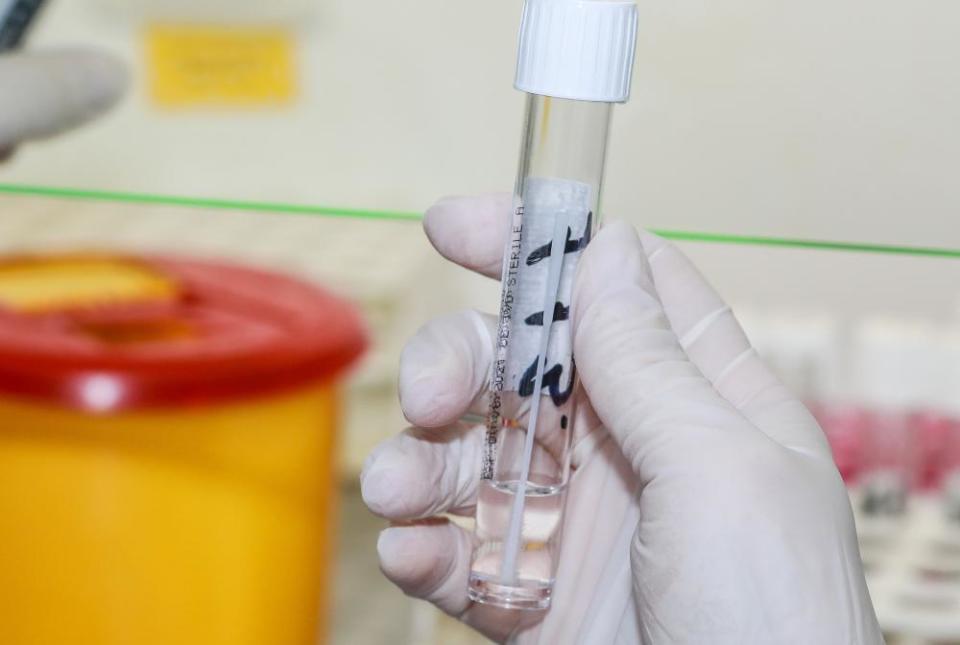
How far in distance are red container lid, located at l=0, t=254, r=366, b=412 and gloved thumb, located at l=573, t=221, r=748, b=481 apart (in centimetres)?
40

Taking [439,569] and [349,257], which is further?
[349,257]

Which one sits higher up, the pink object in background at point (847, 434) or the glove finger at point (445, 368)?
the glove finger at point (445, 368)

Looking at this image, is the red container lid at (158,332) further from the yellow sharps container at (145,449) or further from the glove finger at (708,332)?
the glove finger at (708,332)

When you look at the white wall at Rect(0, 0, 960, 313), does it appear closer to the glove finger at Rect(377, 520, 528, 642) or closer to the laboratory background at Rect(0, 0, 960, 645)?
the laboratory background at Rect(0, 0, 960, 645)

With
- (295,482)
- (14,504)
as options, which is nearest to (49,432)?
(14,504)

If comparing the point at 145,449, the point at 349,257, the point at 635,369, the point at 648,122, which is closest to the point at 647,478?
the point at 635,369

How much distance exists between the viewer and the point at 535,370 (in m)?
0.44

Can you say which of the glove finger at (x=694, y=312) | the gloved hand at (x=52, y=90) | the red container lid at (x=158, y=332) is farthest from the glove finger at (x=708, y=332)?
the red container lid at (x=158, y=332)

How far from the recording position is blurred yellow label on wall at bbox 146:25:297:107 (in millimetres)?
536

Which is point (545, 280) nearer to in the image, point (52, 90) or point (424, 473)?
point (424, 473)

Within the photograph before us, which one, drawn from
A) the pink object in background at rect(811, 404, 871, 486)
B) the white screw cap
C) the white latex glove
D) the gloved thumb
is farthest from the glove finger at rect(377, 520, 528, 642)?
the pink object in background at rect(811, 404, 871, 486)

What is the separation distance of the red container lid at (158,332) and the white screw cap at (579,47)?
0.46 metres

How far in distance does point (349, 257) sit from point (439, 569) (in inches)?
21.0

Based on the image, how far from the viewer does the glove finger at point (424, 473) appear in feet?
1.63
